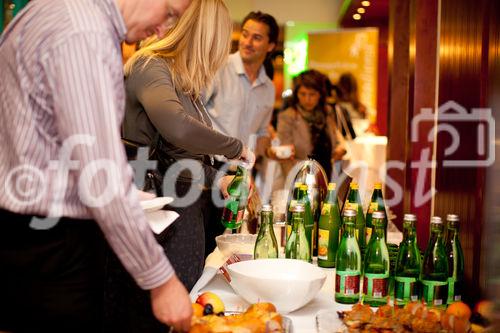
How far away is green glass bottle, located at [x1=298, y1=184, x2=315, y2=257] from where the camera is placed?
242 centimetres

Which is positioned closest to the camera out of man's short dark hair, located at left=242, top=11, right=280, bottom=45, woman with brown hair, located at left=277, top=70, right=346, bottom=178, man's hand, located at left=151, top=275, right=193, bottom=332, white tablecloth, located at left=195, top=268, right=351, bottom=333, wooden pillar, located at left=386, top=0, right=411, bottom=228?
man's hand, located at left=151, top=275, right=193, bottom=332

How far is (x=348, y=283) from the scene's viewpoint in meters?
1.80

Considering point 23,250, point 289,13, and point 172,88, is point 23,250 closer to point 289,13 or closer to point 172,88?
point 172,88

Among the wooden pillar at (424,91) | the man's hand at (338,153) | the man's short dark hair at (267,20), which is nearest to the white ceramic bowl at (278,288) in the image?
the wooden pillar at (424,91)

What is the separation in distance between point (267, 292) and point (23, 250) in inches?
25.3

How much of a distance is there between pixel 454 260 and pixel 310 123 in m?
3.70

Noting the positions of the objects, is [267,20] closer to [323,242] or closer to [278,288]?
[323,242]

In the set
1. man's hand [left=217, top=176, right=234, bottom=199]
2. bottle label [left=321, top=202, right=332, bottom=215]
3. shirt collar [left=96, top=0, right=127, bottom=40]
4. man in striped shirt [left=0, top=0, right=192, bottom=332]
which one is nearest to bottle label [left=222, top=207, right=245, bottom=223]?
man's hand [left=217, top=176, right=234, bottom=199]

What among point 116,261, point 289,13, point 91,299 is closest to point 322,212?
point 116,261

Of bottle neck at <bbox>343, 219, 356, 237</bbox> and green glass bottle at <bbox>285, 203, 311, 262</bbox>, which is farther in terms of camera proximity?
green glass bottle at <bbox>285, 203, 311, 262</bbox>

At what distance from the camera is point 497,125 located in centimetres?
173

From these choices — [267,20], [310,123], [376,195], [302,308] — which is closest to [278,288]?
[302,308]

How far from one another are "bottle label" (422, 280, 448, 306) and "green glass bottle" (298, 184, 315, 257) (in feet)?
2.27

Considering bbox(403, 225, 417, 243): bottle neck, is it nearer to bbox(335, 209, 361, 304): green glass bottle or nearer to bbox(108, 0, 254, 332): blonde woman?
bbox(335, 209, 361, 304): green glass bottle
